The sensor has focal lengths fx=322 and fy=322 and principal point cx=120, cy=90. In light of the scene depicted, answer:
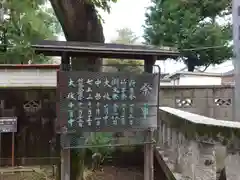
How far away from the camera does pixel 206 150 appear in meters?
2.84

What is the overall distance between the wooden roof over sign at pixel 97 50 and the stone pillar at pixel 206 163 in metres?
1.85

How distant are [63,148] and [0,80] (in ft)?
11.5

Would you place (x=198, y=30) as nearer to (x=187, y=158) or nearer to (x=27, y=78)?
(x=27, y=78)

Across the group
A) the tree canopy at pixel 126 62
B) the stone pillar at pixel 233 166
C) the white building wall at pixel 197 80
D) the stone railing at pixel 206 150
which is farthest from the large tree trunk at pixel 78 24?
the white building wall at pixel 197 80

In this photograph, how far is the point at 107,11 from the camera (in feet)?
18.1

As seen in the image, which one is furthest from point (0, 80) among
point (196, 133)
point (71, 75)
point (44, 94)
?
point (196, 133)

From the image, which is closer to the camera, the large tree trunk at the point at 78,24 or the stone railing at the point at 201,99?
the large tree trunk at the point at 78,24

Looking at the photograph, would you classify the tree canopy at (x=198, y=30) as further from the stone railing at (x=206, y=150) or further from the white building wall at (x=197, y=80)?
the stone railing at (x=206, y=150)

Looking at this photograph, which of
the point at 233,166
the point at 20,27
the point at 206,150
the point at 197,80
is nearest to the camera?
the point at 233,166

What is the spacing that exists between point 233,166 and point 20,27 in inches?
310

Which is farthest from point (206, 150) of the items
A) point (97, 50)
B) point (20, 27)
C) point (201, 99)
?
point (20, 27)

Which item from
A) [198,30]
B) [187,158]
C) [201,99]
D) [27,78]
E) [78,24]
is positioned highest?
[198,30]

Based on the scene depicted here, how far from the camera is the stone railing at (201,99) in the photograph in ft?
28.9

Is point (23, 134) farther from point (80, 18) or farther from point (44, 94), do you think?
point (80, 18)
